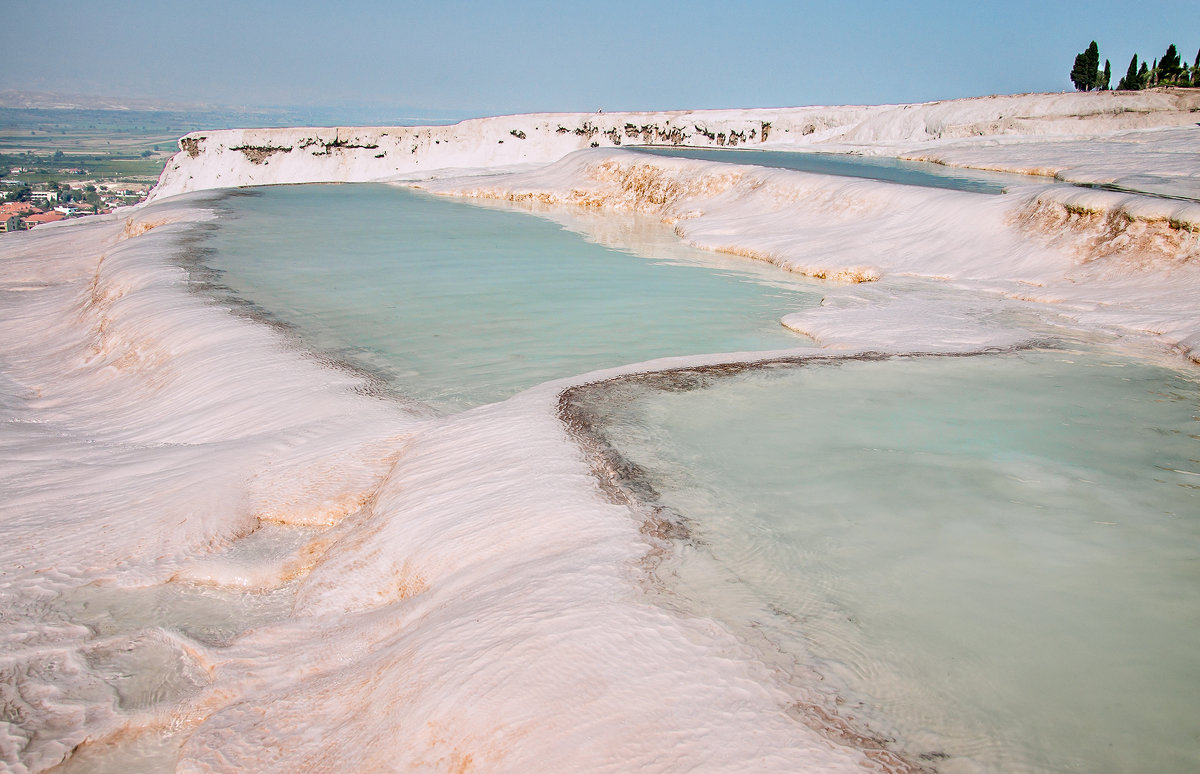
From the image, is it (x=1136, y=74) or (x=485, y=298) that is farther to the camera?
(x=1136, y=74)

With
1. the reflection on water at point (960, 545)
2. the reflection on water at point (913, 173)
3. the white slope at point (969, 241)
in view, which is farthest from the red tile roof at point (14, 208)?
the reflection on water at point (960, 545)

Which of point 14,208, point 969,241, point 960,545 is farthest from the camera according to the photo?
point 14,208

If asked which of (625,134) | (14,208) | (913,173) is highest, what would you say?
(625,134)

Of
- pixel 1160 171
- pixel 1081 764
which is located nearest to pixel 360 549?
pixel 1081 764

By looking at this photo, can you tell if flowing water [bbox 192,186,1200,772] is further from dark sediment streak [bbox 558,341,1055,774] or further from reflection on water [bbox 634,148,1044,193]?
reflection on water [bbox 634,148,1044,193]

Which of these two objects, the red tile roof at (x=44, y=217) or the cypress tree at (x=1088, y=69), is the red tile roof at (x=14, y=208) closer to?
the red tile roof at (x=44, y=217)

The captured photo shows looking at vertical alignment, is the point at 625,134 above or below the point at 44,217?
above

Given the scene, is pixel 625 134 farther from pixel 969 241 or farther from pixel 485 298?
pixel 485 298

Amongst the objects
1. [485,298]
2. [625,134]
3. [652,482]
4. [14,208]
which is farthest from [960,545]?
[14,208]
